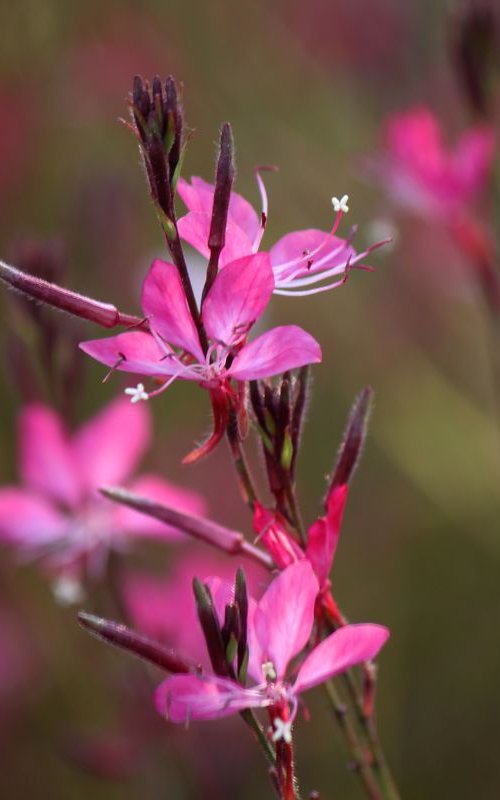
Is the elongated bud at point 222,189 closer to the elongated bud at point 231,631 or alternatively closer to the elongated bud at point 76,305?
→ the elongated bud at point 76,305

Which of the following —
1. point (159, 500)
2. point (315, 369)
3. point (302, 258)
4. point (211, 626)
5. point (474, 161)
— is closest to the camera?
point (211, 626)

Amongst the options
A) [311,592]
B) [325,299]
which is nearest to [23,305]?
[311,592]

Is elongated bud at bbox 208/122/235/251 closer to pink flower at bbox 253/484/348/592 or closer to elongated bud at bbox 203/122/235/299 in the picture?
elongated bud at bbox 203/122/235/299

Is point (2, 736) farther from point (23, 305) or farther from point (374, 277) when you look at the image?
point (374, 277)

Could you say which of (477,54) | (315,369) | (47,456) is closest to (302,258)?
(47,456)

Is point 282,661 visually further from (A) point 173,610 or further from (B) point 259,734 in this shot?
(A) point 173,610

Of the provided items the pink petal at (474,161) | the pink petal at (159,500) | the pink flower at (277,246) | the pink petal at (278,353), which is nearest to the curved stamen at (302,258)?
the pink flower at (277,246)
